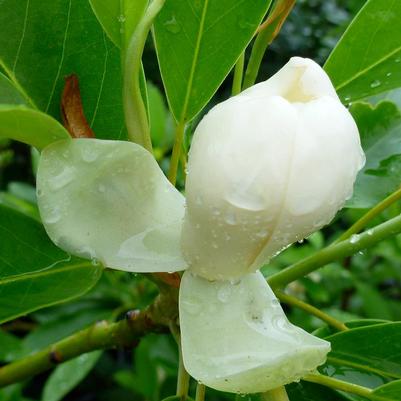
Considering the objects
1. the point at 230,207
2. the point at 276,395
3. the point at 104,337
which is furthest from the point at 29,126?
the point at 104,337

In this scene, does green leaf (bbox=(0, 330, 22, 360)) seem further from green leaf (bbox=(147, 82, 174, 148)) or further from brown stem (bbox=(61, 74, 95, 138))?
brown stem (bbox=(61, 74, 95, 138))

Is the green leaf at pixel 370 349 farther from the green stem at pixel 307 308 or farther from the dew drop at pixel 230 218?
the dew drop at pixel 230 218

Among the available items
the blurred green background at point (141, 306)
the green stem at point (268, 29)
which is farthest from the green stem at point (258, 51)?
the blurred green background at point (141, 306)

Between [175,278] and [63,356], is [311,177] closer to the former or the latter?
[175,278]

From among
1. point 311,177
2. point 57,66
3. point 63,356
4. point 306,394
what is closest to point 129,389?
point 63,356

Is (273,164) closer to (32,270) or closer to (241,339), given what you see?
(241,339)

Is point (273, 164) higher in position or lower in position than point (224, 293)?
higher

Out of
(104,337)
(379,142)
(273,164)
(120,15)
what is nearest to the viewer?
(273,164)
